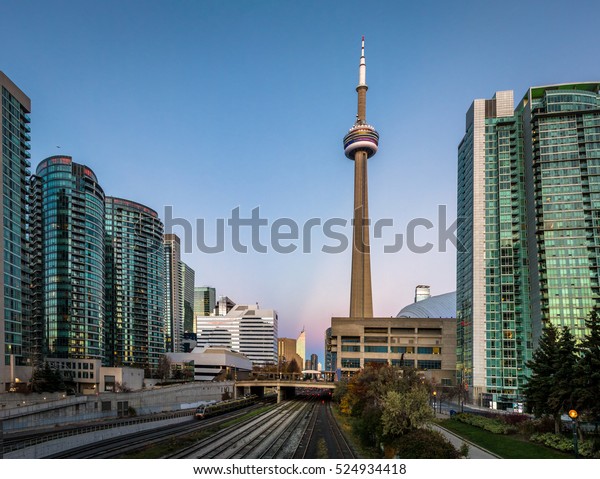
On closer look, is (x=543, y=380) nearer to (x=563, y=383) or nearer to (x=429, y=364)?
(x=563, y=383)

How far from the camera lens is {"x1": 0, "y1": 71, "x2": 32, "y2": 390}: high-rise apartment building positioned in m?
90.1

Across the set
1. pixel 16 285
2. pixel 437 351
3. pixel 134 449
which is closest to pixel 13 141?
pixel 16 285

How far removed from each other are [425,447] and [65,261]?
13212 cm

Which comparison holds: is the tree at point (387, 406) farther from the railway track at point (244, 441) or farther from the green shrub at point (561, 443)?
the green shrub at point (561, 443)

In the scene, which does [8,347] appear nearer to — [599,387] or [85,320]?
[85,320]

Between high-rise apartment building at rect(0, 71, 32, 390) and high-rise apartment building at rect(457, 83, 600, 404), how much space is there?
98.3 m

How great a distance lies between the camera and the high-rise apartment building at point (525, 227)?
107 meters

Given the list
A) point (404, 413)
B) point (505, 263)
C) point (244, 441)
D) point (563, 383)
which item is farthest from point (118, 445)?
point (505, 263)

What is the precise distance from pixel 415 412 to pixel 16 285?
8789 cm

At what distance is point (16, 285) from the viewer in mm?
95562

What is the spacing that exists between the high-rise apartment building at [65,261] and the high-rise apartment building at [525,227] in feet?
348

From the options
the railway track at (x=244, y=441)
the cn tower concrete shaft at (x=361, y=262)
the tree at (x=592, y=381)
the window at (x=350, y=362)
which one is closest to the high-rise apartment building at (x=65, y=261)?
the window at (x=350, y=362)

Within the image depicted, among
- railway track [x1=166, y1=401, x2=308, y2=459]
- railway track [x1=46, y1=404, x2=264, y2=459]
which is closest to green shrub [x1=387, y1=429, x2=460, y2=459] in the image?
railway track [x1=166, y1=401, x2=308, y2=459]

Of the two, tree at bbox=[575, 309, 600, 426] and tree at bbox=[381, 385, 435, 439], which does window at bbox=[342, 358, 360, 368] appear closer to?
tree at bbox=[575, 309, 600, 426]
